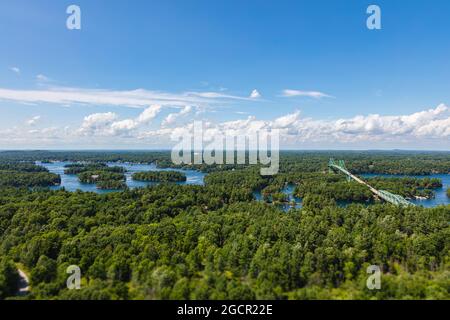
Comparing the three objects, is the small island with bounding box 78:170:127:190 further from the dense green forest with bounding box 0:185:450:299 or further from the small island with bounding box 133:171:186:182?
the dense green forest with bounding box 0:185:450:299

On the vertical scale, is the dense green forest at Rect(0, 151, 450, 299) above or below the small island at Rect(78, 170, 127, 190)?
above

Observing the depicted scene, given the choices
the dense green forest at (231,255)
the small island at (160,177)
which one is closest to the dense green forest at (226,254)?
the dense green forest at (231,255)

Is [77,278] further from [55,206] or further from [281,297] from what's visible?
[55,206]

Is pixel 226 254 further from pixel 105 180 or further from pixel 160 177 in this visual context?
pixel 105 180

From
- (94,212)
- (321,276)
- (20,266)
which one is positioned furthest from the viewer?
(94,212)

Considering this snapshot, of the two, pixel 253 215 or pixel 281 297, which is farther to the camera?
pixel 253 215

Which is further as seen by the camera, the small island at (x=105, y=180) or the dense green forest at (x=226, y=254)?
the small island at (x=105, y=180)

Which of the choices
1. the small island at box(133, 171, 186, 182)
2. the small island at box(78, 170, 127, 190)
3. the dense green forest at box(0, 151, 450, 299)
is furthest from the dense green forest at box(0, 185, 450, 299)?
the small island at box(133, 171, 186, 182)

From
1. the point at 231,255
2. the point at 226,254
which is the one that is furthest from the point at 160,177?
the point at 231,255

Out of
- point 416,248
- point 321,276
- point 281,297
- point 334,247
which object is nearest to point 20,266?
point 281,297

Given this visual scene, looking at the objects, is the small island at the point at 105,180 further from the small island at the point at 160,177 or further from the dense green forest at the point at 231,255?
the dense green forest at the point at 231,255
